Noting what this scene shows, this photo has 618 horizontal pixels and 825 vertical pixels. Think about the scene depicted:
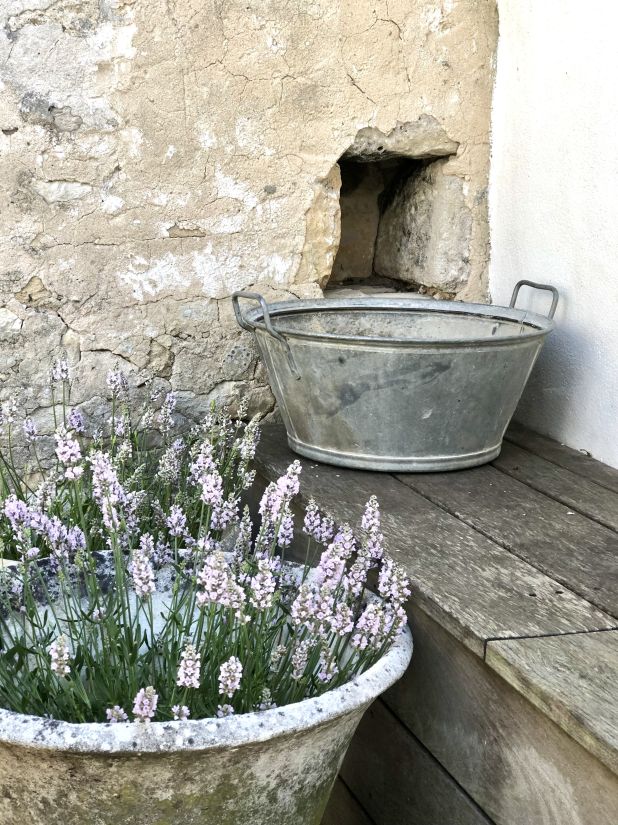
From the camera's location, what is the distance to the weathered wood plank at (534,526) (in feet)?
6.25

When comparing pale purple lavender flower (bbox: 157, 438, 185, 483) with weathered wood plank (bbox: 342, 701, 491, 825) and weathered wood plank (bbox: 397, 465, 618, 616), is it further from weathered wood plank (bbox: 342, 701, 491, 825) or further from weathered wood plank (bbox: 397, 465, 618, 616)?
weathered wood plank (bbox: 342, 701, 491, 825)

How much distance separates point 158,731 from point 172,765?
0.30 feet

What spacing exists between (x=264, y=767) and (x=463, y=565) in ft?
2.11

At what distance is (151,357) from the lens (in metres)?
2.80

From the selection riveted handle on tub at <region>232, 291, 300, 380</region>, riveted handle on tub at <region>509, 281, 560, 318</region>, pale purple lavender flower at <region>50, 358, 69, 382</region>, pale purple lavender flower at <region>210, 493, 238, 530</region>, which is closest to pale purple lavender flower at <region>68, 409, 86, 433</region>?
pale purple lavender flower at <region>50, 358, 69, 382</region>

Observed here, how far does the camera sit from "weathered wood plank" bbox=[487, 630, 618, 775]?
4.56 feet

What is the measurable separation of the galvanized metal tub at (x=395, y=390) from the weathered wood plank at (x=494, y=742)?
69cm

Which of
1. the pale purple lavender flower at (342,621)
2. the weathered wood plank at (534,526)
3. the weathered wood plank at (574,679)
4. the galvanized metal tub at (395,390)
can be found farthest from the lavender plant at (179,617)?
the galvanized metal tub at (395,390)

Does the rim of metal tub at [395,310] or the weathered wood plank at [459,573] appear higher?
the rim of metal tub at [395,310]

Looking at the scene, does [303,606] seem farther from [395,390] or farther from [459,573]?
[395,390]

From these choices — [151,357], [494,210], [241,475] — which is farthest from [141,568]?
[494,210]

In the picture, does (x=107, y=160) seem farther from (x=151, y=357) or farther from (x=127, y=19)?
(x=151, y=357)

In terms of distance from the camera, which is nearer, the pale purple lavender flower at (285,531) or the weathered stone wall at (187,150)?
the pale purple lavender flower at (285,531)

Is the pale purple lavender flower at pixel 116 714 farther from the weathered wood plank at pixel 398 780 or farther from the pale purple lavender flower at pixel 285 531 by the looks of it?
the weathered wood plank at pixel 398 780
